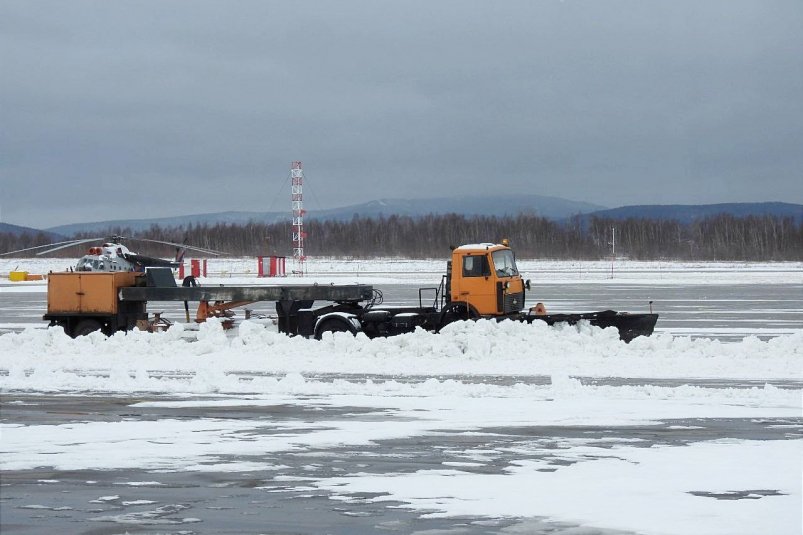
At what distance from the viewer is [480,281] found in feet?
65.9

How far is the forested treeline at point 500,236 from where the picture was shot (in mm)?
103062

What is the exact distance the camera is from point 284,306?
21.4 m

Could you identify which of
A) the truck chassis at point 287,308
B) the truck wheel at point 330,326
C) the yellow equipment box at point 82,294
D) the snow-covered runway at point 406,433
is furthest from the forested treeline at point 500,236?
the snow-covered runway at point 406,433

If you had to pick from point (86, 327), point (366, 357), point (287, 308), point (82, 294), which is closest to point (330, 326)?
point (287, 308)

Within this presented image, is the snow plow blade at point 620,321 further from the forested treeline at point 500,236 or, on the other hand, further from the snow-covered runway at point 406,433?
the forested treeline at point 500,236

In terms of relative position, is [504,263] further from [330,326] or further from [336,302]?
[336,302]

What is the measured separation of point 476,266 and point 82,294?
29.4 feet

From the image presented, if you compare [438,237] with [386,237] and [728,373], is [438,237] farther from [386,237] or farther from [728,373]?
[728,373]

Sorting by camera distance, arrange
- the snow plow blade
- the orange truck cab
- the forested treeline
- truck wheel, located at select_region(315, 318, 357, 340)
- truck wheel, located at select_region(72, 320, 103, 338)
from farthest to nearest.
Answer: the forested treeline, truck wheel, located at select_region(72, 320, 103, 338), truck wheel, located at select_region(315, 318, 357, 340), the orange truck cab, the snow plow blade

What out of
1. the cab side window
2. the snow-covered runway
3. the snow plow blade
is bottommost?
the snow-covered runway

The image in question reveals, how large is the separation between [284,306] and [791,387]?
11.1 m

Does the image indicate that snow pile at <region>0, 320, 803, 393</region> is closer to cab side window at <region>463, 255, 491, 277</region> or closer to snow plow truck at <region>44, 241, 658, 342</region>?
snow plow truck at <region>44, 241, 658, 342</region>

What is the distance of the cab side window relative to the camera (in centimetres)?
2005

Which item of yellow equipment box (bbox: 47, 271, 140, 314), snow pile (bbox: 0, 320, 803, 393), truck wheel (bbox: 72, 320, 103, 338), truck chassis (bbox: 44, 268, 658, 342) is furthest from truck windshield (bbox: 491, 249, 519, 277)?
truck wheel (bbox: 72, 320, 103, 338)
